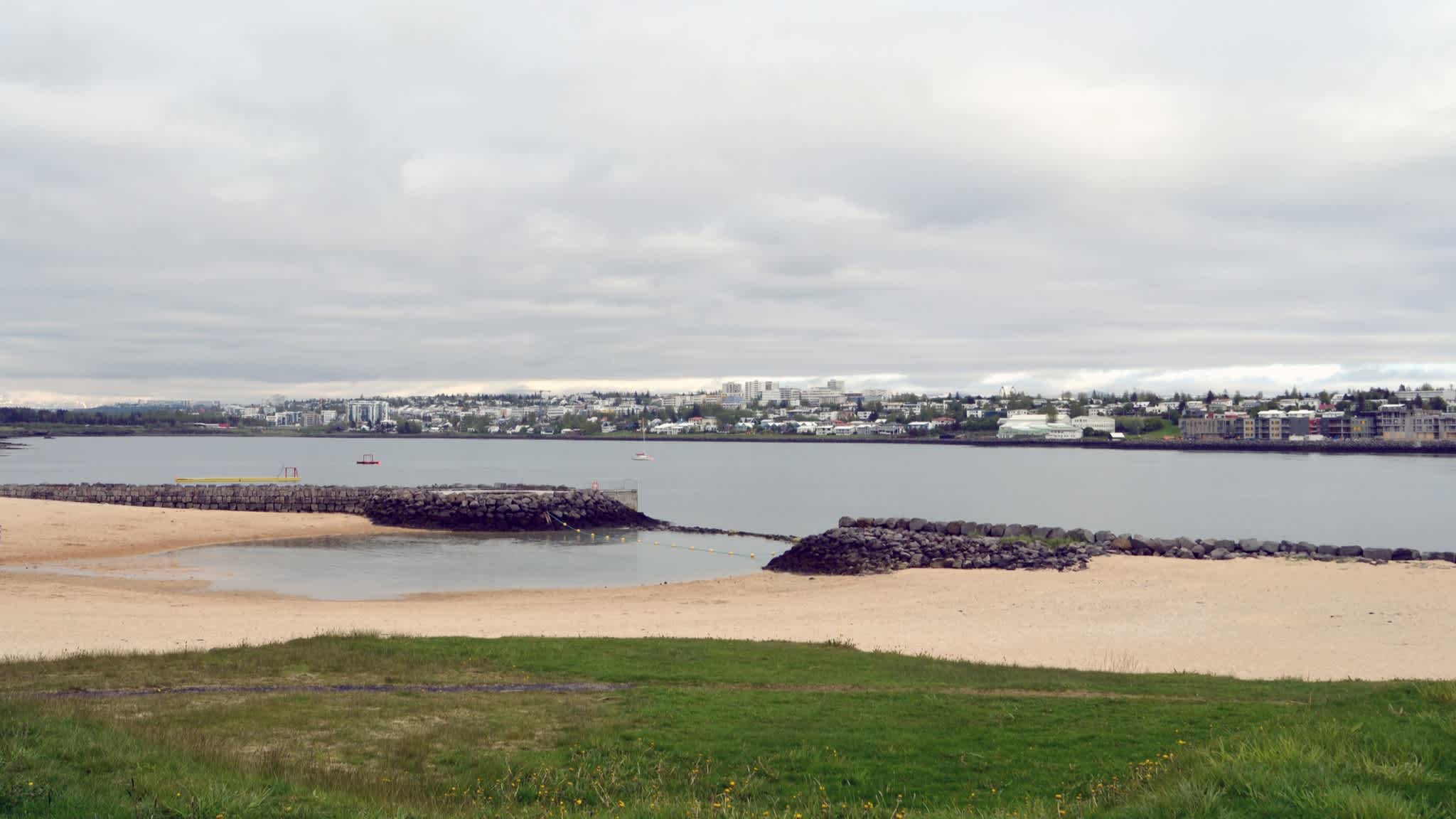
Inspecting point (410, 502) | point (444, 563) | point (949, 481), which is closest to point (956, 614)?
point (444, 563)

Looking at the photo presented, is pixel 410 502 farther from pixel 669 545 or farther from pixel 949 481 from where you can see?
pixel 949 481

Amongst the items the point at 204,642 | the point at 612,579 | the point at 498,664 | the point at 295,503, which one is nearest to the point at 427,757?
the point at 498,664

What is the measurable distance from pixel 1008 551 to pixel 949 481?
60.9 m

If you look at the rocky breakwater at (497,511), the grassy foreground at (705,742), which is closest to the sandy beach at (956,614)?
the grassy foreground at (705,742)

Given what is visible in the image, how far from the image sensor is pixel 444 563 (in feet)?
124

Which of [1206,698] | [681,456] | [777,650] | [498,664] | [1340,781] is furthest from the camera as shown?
[681,456]

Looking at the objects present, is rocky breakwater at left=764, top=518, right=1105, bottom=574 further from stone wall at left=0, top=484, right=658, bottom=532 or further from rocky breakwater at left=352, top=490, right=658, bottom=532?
stone wall at left=0, top=484, right=658, bottom=532

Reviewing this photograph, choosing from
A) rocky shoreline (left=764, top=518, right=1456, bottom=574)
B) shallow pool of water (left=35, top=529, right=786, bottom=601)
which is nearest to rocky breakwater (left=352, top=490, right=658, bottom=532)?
shallow pool of water (left=35, top=529, right=786, bottom=601)

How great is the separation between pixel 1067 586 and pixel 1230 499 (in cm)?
5039

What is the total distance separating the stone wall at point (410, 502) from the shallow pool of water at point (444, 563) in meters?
2.80

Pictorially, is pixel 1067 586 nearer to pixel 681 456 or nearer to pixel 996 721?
pixel 996 721

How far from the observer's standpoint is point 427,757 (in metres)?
9.02

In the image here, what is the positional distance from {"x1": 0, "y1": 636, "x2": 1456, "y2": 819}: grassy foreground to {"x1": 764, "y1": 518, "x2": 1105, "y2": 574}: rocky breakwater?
19.0 metres

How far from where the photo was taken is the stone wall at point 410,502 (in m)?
51.2
